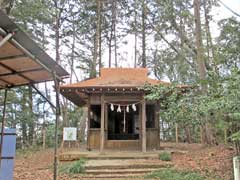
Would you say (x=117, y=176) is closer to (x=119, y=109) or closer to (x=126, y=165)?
(x=126, y=165)

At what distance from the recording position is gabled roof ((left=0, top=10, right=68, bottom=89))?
10.5 ft

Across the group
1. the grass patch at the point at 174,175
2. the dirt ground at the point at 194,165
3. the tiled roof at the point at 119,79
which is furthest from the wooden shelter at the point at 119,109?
the grass patch at the point at 174,175

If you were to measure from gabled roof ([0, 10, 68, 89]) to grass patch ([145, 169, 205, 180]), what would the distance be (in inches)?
171

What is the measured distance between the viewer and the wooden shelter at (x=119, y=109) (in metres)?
12.0

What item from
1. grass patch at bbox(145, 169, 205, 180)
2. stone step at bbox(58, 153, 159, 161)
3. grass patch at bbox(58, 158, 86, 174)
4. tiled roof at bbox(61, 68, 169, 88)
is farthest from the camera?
tiled roof at bbox(61, 68, 169, 88)

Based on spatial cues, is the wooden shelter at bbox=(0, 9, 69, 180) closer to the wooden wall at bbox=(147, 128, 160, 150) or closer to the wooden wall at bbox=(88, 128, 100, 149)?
the wooden wall at bbox=(88, 128, 100, 149)

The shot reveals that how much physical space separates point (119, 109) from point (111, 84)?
1.12 metres

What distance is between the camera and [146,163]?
31.3 ft

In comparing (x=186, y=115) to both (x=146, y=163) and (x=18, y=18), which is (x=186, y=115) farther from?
(x=18, y=18)

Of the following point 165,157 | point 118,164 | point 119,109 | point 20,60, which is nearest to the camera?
point 20,60

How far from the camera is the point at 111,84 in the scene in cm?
1246

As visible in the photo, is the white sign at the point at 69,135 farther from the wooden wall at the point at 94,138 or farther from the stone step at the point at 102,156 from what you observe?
the stone step at the point at 102,156

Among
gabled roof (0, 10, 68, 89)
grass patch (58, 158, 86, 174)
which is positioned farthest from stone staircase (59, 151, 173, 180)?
gabled roof (0, 10, 68, 89)

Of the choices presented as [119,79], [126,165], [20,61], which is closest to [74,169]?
[126,165]
